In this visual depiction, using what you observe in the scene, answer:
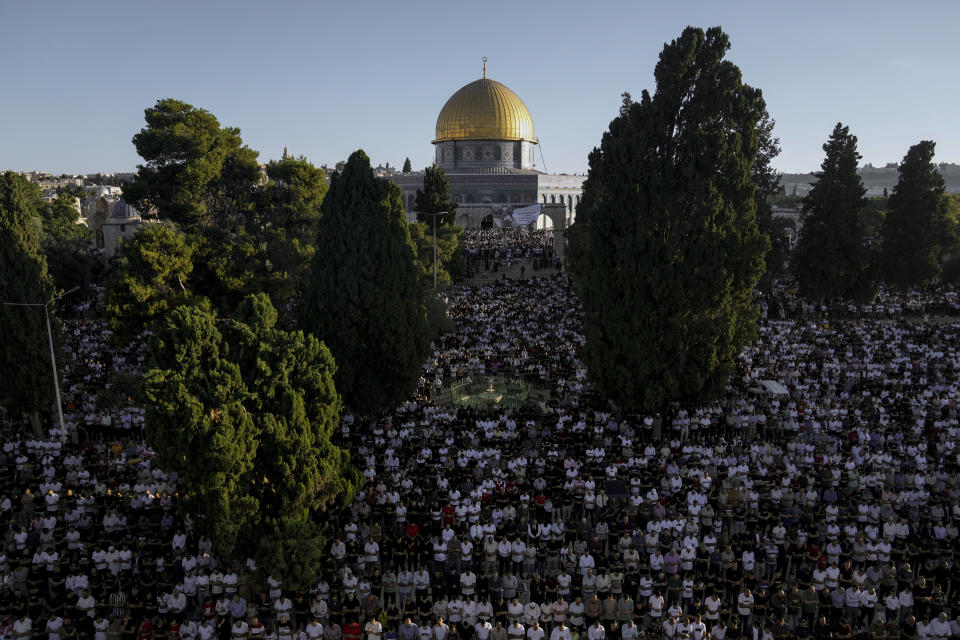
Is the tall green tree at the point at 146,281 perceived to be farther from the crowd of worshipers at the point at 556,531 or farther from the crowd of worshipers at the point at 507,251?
the crowd of worshipers at the point at 507,251

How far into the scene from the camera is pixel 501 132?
6538 centimetres

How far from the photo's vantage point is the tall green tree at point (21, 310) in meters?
17.1

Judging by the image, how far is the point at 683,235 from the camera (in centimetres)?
1747

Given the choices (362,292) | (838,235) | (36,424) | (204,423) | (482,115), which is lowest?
(36,424)

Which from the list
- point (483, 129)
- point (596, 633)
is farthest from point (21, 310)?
point (483, 129)

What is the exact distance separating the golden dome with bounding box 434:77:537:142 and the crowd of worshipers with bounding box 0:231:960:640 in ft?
166

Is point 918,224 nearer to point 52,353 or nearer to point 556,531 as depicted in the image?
point 556,531

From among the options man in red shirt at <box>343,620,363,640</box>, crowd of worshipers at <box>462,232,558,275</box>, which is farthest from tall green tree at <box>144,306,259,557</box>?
crowd of worshipers at <box>462,232,558,275</box>

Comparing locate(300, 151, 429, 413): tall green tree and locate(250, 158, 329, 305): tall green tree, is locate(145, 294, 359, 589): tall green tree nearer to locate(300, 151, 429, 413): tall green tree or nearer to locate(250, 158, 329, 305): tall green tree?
locate(300, 151, 429, 413): tall green tree

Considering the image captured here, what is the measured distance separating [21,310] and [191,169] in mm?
8434

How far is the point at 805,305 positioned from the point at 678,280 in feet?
63.8

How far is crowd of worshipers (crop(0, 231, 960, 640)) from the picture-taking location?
9.92 metres

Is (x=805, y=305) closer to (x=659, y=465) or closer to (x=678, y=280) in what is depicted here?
(x=678, y=280)

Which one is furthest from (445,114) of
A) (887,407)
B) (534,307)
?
(887,407)
